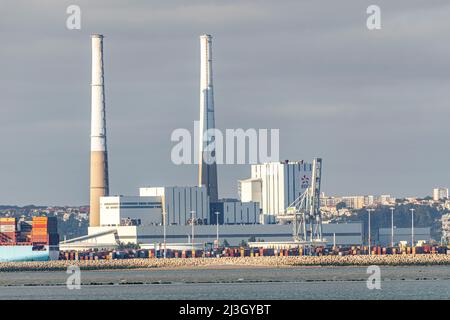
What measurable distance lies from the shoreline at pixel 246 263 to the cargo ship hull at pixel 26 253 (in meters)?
→ 15.5

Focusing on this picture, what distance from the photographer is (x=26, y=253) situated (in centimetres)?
18888

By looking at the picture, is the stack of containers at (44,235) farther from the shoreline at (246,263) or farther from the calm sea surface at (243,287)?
the calm sea surface at (243,287)

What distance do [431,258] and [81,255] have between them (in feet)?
191

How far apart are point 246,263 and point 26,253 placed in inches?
1478

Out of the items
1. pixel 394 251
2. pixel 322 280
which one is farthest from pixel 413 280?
pixel 394 251

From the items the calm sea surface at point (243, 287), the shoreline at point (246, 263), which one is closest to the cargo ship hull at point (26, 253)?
the shoreline at point (246, 263)

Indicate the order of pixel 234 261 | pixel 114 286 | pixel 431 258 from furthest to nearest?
pixel 234 261, pixel 431 258, pixel 114 286

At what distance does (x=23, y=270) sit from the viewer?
528 feet

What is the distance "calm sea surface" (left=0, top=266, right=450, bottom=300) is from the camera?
87.3 m

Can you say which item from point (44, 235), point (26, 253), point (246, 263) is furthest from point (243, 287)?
point (44, 235)

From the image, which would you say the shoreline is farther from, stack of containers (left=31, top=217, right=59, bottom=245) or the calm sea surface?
the calm sea surface
